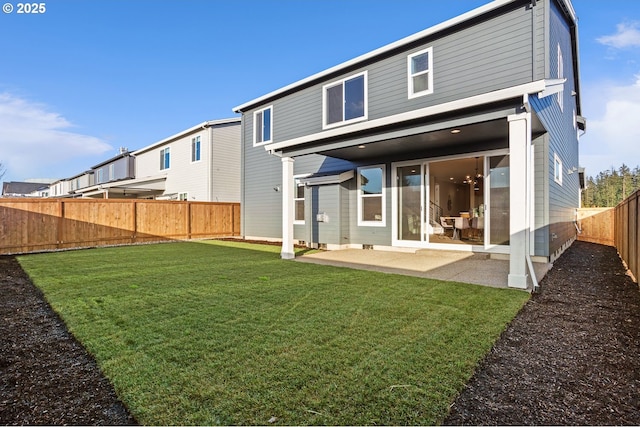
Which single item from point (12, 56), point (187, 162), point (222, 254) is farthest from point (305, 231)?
point (12, 56)

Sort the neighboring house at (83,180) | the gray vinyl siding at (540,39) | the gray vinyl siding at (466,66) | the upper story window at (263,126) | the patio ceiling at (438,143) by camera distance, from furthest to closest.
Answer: the neighboring house at (83,180) < the upper story window at (263,126) < the gray vinyl siding at (466,66) < the gray vinyl siding at (540,39) < the patio ceiling at (438,143)

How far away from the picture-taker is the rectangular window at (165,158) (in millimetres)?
18591

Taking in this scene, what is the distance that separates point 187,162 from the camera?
55.8 feet

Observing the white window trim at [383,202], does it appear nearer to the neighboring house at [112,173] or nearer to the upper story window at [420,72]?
the upper story window at [420,72]

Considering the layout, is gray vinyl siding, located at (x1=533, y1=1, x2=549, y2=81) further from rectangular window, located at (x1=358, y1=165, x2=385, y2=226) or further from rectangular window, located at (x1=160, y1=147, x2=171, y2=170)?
rectangular window, located at (x1=160, y1=147, x2=171, y2=170)

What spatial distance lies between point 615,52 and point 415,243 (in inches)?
419

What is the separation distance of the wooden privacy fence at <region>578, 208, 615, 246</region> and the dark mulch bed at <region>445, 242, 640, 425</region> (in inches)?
408

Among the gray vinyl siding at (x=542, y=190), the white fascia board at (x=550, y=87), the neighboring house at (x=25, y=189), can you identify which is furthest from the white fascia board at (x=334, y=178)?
the neighboring house at (x=25, y=189)

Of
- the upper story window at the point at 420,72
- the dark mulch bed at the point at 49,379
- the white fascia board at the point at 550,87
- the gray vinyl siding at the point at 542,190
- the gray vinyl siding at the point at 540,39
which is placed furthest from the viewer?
the upper story window at the point at 420,72

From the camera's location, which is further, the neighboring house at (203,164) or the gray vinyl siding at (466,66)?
the neighboring house at (203,164)

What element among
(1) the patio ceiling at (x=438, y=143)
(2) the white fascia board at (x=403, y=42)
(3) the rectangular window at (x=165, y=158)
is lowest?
(1) the patio ceiling at (x=438, y=143)

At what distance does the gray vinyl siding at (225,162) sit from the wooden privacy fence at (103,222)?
1.23 m

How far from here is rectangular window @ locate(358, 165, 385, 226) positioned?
898 centimetres

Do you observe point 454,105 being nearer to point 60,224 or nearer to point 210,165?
point 60,224
